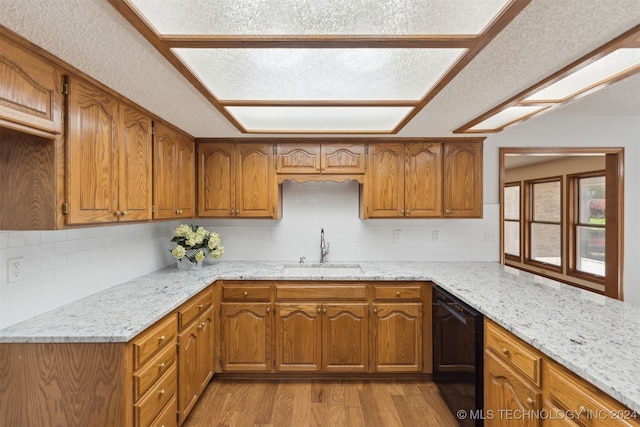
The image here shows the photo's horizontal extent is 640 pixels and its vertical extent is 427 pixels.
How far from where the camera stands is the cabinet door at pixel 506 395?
4.46ft

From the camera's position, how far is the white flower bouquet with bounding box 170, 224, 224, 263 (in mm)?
2747

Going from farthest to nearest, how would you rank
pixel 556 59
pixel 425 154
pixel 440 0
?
pixel 425 154
pixel 556 59
pixel 440 0

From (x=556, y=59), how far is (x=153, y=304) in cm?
239

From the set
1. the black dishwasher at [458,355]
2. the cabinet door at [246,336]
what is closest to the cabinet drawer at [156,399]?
the cabinet door at [246,336]

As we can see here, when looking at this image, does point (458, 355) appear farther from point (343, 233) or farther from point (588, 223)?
point (588, 223)

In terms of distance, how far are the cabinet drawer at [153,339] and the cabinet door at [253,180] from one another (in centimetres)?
133

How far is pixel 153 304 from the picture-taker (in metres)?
1.79

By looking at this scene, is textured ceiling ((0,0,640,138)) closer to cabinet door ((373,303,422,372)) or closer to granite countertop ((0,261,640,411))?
granite countertop ((0,261,640,411))

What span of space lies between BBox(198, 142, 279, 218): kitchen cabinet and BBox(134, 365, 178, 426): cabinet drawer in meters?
1.48

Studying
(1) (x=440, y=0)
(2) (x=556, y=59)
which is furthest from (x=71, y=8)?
(2) (x=556, y=59)

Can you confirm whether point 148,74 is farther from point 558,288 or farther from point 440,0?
point 558,288

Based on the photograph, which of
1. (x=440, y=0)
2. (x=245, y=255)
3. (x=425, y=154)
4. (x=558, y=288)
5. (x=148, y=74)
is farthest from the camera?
(x=245, y=255)

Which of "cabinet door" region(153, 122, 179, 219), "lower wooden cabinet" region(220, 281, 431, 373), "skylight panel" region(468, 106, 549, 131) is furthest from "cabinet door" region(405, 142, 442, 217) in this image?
"cabinet door" region(153, 122, 179, 219)

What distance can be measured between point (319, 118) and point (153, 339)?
5.81 feet
